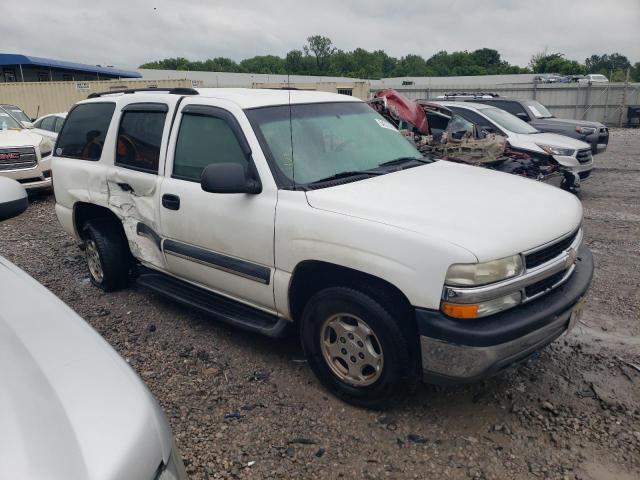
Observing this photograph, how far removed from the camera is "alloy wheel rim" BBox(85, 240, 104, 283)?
4.87 m

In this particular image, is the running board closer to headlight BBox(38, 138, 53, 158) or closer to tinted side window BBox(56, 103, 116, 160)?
tinted side window BBox(56, 103, 116, 160)

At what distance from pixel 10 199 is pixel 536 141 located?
29.0ft

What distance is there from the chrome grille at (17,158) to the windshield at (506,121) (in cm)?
828

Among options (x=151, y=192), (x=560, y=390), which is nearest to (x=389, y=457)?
(x=560, y=390)

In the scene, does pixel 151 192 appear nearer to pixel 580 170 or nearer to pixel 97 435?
pixel 97 435

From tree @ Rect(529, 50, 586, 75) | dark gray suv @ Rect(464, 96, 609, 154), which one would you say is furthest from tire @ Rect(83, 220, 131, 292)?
tree @ Rect(529, 50, 586, 75)

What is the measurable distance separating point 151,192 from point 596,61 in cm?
10520

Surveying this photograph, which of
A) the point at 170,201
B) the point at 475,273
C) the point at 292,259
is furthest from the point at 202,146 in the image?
the point at 475,273

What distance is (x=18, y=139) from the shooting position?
9.41 metres

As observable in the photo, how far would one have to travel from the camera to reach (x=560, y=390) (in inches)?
127

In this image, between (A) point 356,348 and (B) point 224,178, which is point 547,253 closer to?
(A) point 356,348

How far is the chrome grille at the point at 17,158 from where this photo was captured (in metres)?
8.95

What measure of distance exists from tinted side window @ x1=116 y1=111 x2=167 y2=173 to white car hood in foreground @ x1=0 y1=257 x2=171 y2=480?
2299 millimetres

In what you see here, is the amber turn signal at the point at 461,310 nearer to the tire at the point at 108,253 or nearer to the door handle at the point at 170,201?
the door handle at the point at 170,201
